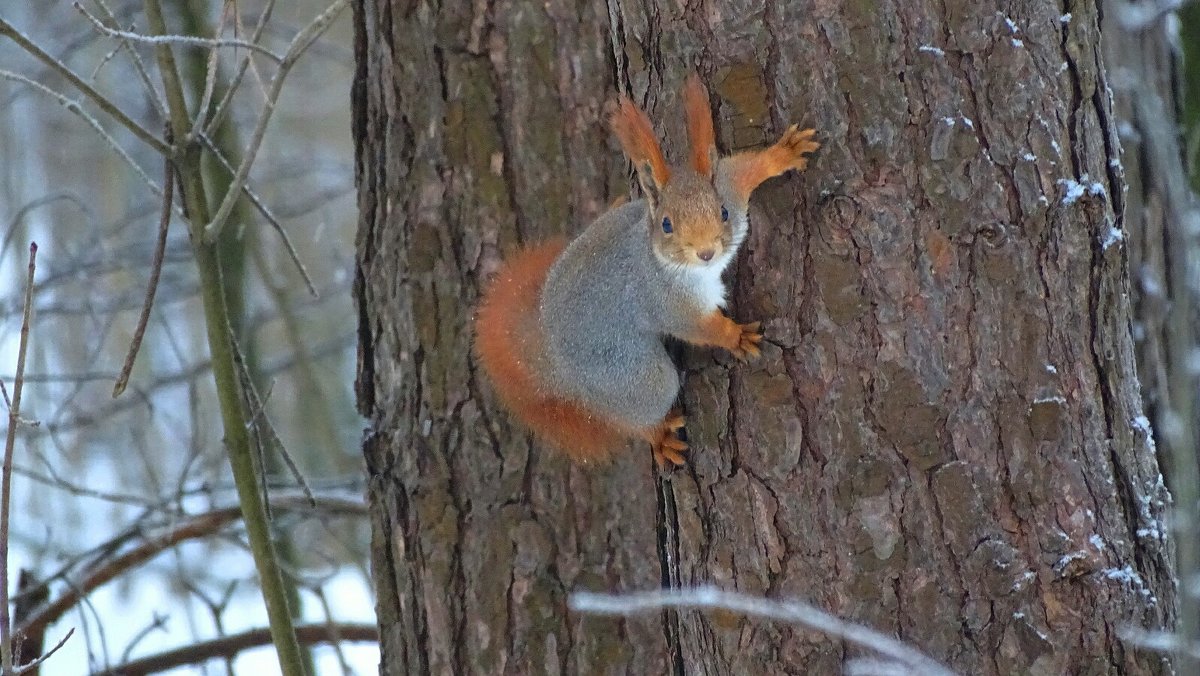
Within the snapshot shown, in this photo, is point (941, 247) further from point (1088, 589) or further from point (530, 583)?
point (530, 583)

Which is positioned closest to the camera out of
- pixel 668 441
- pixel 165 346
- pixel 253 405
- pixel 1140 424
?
pixel 1140 424

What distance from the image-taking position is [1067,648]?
1233 millimetres

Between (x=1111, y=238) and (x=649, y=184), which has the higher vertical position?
(x=649, y=184)

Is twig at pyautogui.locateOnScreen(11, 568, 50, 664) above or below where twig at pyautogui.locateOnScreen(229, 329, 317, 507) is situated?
below

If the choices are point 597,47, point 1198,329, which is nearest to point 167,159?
point 597,47

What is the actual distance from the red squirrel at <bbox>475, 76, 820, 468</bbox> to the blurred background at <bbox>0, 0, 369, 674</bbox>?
1.76 feet

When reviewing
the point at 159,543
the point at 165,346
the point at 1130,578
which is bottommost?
the point at 1130,578

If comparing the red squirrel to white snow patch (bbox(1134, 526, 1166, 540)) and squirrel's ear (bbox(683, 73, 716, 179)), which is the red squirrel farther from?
white snow patch (bbox(1134, 526, 1166, 540))

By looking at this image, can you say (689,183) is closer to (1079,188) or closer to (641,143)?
(641,143)

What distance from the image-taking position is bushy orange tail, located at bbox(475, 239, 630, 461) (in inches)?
65.6

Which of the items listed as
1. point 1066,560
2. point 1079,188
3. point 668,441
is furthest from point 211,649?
point 1079,188

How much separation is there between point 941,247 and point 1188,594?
0.61 m

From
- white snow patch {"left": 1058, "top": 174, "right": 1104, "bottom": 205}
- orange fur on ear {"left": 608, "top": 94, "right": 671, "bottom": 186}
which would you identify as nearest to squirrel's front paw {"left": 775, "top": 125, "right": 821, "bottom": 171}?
orange fur on ear {"left": 608, "top": 94, "right": 671, "bottom": 186}

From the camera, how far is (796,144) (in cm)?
127
